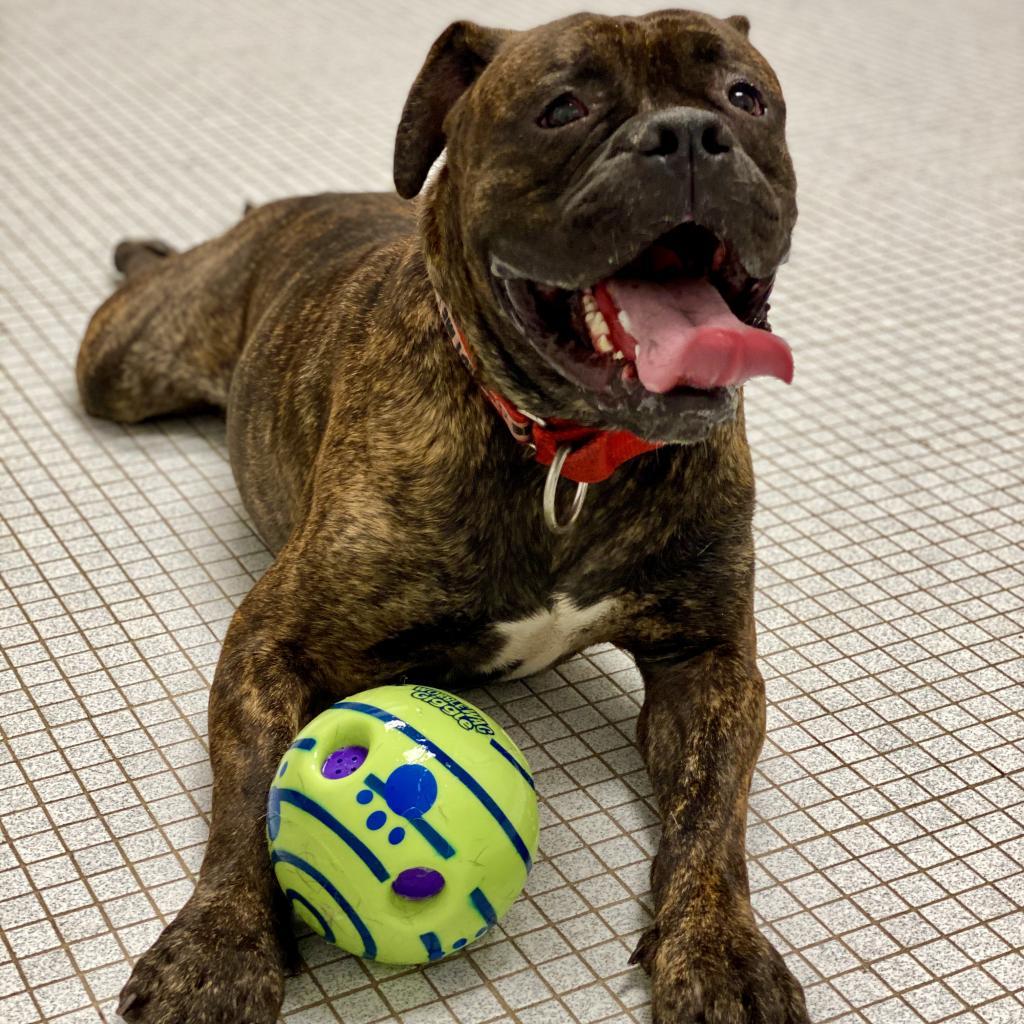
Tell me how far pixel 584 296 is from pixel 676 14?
1.26 feet

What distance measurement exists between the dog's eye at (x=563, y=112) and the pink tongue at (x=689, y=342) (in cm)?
21

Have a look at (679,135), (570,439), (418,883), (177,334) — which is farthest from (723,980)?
(177,334)

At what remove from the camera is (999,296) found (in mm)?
4137

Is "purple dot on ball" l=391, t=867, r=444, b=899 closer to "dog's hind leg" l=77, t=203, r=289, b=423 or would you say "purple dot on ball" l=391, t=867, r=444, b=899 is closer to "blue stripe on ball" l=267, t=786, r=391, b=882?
"blue stripe on ball" l=267, t=786, r=391, b=882

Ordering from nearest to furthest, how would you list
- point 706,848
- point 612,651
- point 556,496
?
1. point 706,848
2. point 556,496
3. point 612,651

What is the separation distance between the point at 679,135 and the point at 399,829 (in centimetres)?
87

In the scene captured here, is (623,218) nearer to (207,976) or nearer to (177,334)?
(207,976)

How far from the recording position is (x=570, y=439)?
214cm

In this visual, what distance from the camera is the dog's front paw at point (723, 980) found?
74.6 inches

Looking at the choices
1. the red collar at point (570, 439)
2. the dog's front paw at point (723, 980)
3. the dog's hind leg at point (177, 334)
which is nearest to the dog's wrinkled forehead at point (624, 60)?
the red collar at point (570, 439)

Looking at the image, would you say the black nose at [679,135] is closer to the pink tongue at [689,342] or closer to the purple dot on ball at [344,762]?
the pink tongue at [689,342]

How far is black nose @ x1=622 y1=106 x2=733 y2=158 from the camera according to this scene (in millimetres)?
1851

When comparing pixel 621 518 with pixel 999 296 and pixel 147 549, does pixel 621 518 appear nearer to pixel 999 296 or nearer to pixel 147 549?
pixel 147 549

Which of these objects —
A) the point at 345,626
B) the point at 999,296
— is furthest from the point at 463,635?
the point at 999,296
